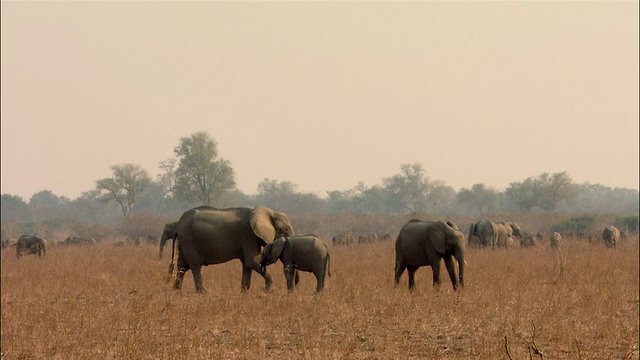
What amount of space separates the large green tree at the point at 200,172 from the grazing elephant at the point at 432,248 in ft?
168

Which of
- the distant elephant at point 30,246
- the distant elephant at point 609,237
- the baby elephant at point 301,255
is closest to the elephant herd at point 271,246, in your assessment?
the baby elephant at point 301,255

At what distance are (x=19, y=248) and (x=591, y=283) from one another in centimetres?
1991

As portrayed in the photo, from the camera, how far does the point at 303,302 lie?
11367 mm

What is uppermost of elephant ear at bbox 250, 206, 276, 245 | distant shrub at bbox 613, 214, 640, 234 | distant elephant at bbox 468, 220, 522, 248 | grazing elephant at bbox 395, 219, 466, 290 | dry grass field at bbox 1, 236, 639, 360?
elephant ear at bbox 250, 206, 276, 245

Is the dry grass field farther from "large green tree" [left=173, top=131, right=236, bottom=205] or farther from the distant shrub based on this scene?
"large green tree" [left=173, top=131, right=236, bottom=205]

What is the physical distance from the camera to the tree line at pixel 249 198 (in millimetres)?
64312

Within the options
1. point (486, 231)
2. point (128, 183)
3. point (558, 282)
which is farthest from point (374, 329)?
point (128, 183)

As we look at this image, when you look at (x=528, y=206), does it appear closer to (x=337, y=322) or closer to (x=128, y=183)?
(x=128, y=183)

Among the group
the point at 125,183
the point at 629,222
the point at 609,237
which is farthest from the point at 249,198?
the point at 609,237

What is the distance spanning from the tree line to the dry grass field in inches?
1392

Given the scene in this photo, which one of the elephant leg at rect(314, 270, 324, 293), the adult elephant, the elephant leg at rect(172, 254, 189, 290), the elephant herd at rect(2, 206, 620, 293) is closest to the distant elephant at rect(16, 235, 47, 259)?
the elephant herd at rect(2, 206, 620, 293)

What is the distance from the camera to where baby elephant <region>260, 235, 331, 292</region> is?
12969 millimetres

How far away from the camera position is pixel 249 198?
115188 millimetres

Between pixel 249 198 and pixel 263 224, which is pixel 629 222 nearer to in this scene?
pixel 263 224
